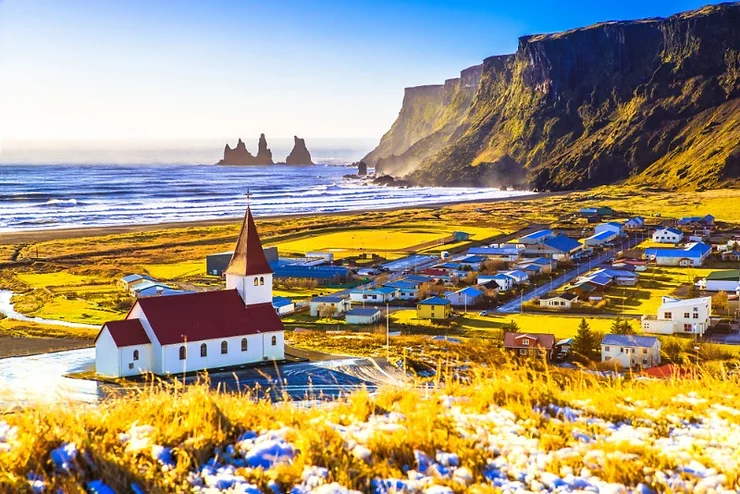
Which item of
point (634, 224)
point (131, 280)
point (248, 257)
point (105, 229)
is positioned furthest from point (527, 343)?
point (105, 229)

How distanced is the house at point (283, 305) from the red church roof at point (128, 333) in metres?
14.9

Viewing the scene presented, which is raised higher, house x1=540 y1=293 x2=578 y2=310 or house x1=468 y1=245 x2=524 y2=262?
house x1=468 y1=245 x2=524 y2=262

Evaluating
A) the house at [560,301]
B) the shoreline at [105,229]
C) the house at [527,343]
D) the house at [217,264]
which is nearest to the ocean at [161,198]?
the shoreline at [105,229]

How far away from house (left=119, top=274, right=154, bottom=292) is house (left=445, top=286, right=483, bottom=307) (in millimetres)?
18125

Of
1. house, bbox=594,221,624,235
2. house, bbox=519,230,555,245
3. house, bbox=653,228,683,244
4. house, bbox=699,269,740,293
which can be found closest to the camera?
house, bbox=699,269,740,293

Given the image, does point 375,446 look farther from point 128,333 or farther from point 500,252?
point 500,252

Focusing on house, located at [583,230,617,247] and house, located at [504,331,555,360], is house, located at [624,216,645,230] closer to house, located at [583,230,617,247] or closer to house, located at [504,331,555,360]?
house, located at [583,230,617,247]

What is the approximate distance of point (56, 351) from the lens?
2933 centimetres

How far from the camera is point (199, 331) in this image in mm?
25016

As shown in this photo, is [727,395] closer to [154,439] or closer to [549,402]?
[549,402]

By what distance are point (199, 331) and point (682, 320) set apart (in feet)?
68.6

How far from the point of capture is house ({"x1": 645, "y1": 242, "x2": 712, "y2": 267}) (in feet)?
180

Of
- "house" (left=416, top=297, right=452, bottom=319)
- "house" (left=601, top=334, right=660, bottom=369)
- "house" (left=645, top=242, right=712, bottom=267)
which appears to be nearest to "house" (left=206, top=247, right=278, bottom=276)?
"house" (left=416, top=297, right=452, bottom=319)

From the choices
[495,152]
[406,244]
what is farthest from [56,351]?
[495,152]
